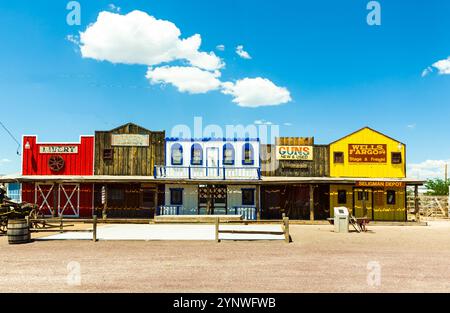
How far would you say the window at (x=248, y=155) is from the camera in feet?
87.3

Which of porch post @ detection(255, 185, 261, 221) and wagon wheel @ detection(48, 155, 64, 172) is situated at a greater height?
wagon wheel @ detection(48, 155, 64, 172)

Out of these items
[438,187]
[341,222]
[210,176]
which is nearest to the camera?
[341,222]

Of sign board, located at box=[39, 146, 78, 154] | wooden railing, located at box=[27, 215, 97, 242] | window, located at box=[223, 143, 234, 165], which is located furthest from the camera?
window, located at box=[223, 143, 234, 165]

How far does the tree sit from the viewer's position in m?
45.0

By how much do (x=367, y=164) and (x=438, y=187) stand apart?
25.7m

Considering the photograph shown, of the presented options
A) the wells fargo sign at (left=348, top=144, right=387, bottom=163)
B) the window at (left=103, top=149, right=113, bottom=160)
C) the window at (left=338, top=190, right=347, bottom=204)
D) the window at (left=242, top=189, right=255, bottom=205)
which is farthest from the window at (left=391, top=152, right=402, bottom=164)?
the window at (left=103, top=149, right=113, bottom=160)

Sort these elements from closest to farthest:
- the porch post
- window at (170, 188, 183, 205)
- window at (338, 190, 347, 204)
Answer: the porch post, window at (338, 190, 347, 204), window at (170, 188, 183, 205)

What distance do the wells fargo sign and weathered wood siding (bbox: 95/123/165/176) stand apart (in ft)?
43.2

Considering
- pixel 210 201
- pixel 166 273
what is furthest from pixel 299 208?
pixel 166 273

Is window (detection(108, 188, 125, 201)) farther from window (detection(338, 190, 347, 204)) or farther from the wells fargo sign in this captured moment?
the wells fargo sign

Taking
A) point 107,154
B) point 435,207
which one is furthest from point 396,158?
point 107,154

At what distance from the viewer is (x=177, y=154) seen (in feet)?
87.7

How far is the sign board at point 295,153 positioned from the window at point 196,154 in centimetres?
531

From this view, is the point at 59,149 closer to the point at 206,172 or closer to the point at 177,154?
the point at 177,154
